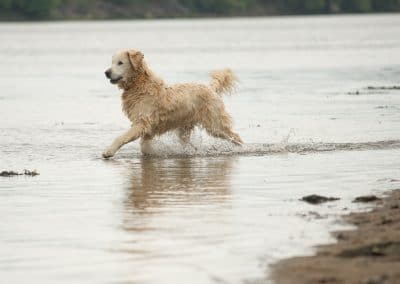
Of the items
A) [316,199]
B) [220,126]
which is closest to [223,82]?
[220,126]

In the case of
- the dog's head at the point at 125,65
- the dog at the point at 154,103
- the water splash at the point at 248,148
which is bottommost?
the water splash at the point at 248,148

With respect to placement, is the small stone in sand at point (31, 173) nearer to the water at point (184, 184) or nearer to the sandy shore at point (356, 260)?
the water at point (184, 184)

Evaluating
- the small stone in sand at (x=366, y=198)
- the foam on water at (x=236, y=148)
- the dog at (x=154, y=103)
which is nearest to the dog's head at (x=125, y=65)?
the dog at (x=154, y=103)

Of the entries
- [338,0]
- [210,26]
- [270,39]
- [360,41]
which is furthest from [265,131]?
[338,0]

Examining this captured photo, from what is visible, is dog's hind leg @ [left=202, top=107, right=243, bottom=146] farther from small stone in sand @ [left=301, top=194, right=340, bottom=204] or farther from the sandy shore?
the sandy shore

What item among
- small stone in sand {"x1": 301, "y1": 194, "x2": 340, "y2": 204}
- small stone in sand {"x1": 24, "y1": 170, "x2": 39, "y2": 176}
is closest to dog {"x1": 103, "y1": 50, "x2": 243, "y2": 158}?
small stone in sand {"x1": 24, "y1": 170, "x2": 39, "y2": 176}

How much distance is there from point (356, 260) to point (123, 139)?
7241 millimetres

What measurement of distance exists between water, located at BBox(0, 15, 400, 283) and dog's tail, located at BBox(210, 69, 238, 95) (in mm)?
724

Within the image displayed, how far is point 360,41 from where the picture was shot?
71625 millimetres

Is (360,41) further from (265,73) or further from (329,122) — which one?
(329,122)

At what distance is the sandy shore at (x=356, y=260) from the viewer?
8.10 m

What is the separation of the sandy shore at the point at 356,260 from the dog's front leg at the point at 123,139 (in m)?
5.83

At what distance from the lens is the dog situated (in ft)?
50.9

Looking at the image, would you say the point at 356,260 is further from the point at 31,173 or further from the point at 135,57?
the point at 135,57
